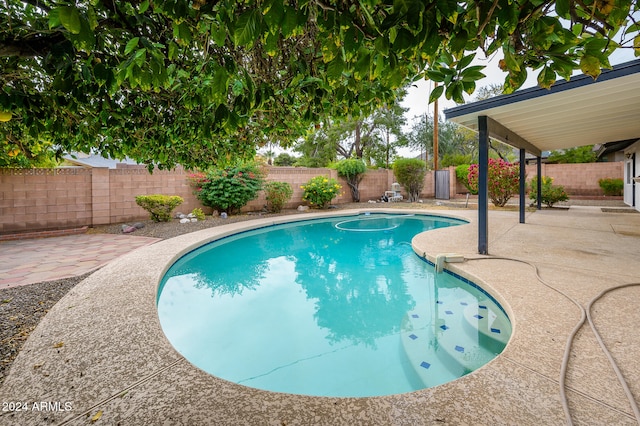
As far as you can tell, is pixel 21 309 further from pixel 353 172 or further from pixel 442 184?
pixel 442 184

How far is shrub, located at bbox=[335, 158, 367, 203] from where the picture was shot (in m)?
14.1

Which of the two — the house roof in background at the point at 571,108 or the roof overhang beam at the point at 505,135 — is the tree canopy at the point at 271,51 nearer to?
the house roof in background at the point at 571,108

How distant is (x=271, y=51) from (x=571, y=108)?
5.58m

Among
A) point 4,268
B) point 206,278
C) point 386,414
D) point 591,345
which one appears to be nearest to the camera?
point 386,414

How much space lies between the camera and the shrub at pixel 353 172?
14.1 metres

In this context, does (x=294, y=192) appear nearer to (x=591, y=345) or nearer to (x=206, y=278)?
(x=206, y=278)

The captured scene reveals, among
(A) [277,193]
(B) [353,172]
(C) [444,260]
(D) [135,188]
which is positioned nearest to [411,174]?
(B) [353,172]

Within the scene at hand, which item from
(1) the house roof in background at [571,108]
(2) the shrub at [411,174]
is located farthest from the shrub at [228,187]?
(2) the shrub at [411,174]

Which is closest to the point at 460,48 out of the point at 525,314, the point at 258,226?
Result: the point at 525,314

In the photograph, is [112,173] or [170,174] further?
[170,174]

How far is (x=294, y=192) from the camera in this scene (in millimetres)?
12570

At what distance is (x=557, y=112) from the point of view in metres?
5.00

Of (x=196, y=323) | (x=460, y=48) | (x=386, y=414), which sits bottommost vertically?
(x=196, y=323)

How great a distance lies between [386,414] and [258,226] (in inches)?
300
